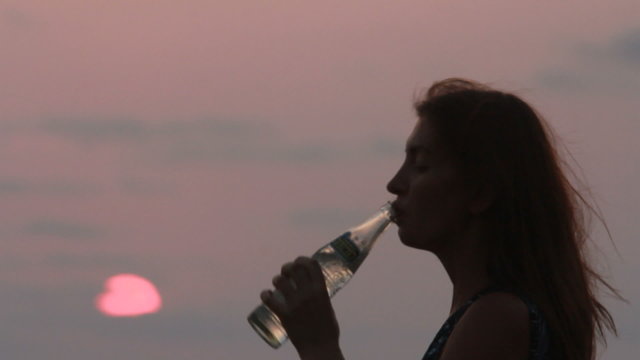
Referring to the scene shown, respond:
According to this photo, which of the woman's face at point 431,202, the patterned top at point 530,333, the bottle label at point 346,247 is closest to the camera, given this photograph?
the patterned top at point 530,333

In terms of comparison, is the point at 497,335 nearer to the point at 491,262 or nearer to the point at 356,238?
the point at 491,262

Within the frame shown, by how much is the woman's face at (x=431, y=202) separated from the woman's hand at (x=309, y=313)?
0.39 metres

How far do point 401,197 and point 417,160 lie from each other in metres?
0.18

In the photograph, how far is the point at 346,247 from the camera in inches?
256

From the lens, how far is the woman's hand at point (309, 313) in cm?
498

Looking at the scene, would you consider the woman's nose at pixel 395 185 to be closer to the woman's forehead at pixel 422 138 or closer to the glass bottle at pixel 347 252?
the woman's forehead at pixel 422 138

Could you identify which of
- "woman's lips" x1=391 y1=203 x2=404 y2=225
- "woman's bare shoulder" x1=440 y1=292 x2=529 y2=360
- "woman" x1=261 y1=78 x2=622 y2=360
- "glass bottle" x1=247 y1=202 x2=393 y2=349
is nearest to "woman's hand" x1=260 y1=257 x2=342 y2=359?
"woman" x1=261 y1=78 x2=622 y2=360

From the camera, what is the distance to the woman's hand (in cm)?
498

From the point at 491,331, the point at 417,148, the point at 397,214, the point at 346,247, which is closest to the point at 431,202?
the point at 397,214

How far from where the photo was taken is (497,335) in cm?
458

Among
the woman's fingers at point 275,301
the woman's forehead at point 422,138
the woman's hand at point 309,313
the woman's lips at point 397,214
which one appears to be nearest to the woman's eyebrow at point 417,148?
the woman's forehead at point 422,138

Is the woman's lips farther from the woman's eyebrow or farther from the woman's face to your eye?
the woman's eyebrow

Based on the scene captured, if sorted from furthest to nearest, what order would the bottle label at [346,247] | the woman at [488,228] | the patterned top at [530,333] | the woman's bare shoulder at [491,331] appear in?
the bottle label at [346,247] → the woman at [488,228] → the patterned top at [530,333] → the woman's bare shoulder at [491,331]

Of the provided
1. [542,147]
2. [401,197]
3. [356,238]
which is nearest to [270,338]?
[356,238]
